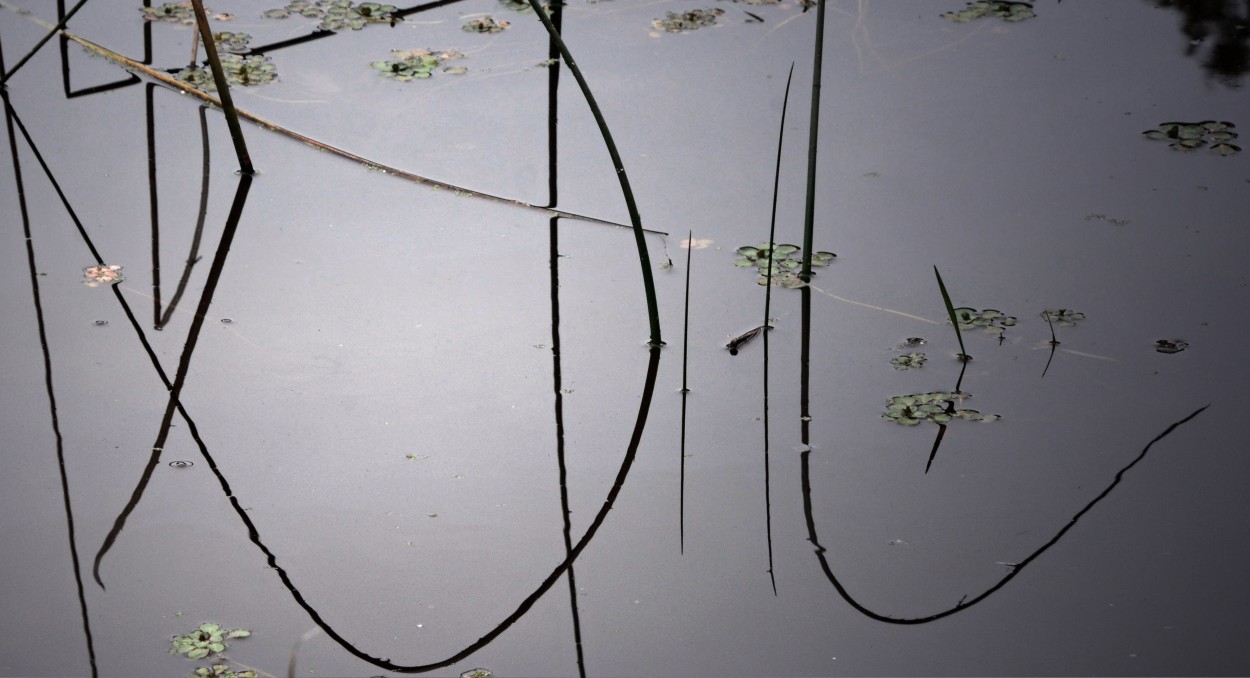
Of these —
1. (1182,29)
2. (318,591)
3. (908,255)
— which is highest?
(1182,29)

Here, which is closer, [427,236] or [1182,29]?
[427,236]

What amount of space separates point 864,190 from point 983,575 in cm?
120

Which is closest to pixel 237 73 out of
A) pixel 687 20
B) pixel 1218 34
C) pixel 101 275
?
pixel 101 275

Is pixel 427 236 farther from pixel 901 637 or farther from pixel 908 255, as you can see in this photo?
pixel 901 637

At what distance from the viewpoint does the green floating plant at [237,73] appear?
3.33m

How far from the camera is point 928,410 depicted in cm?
218

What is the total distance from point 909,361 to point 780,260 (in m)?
0.42

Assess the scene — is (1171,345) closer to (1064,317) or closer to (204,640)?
(1064,317)

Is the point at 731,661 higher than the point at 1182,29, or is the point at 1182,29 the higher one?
the point at 1182,29

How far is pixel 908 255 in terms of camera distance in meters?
2.59

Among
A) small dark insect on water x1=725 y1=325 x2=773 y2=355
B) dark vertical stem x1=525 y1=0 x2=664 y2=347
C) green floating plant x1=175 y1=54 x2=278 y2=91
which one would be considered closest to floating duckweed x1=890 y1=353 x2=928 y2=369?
small dark insect on water x1=725 y1=325 x2=773 y2=355

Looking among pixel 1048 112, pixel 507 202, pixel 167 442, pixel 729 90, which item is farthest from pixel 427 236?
pixel 1048 112

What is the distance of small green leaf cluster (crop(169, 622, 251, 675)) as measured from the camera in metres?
1.73

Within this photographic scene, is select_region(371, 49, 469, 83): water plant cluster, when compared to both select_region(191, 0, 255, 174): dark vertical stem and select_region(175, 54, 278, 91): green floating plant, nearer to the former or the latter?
select_region(175, 54, 278, 91): green floating plant
